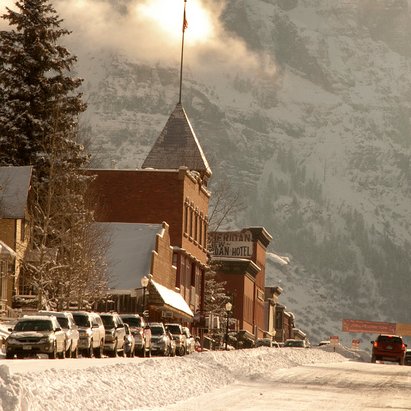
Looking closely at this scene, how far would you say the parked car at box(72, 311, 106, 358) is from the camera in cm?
5306

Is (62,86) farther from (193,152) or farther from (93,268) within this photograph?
(193,152)

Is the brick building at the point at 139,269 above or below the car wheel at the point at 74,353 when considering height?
above

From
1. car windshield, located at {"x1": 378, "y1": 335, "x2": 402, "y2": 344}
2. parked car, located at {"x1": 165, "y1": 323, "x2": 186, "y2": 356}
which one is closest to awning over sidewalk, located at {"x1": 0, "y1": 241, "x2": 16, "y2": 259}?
parked car, located at {"x1": 165, "y1": 323, "x2": 186, "y2": 356}

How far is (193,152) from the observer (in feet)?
381

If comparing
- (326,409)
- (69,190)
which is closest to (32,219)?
(69,190)

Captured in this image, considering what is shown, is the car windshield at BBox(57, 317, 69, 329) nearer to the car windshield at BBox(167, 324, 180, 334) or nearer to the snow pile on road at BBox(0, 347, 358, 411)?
the snow pile on road at BBox(0, 347, 358, 411)

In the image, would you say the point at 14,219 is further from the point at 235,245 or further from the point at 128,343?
the point at 235,245

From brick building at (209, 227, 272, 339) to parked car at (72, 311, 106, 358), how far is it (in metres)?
81.5

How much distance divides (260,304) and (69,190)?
95330mm

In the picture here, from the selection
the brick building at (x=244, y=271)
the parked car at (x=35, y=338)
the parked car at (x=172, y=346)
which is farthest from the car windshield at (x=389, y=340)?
the parked car at (x=35, y=338)

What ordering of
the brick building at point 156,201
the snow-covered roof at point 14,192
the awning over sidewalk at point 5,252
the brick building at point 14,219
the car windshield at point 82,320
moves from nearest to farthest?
the car windshield at point 82,320 < the awning over sidewalk at point 5,252 < the brick building at point 14,219 < the snow-covered roof at point 14,192 < the brick building at point 156,201

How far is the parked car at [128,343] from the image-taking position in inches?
2267

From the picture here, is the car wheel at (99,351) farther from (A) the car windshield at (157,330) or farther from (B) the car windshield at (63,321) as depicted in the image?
(A) the car windshield at (157,330)

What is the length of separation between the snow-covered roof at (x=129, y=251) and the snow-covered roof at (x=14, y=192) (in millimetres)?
7389
